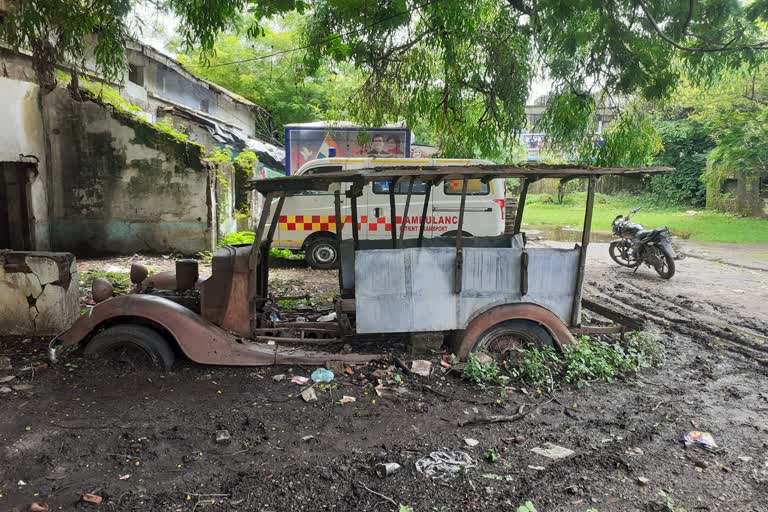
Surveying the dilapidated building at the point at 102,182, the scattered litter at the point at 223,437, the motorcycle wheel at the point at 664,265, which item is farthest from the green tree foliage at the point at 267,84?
the scattered litter at the point at 223,437

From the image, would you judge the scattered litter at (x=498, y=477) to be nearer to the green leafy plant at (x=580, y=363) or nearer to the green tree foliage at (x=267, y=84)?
the green leafy plant at (x=580, y=363)

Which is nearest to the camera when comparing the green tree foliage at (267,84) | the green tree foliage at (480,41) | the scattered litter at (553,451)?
the scattered litter at (553,451)

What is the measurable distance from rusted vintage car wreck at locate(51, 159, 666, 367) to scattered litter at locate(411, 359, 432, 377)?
0.82 ft

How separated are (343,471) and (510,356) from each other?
1940 mm

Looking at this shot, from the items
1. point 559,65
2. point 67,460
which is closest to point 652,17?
point 559,65

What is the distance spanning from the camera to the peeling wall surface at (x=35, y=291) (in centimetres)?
470

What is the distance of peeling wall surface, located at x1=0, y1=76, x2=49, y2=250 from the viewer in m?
7.72

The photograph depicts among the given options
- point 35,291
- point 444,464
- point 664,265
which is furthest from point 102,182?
point 664,265

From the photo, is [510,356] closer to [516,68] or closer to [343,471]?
[343,471]

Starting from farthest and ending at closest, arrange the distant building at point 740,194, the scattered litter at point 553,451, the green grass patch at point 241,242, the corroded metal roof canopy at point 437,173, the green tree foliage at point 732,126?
the distant building at point 740,194, the green tree foliage at point 732,126, the green grass patch at point 241,242, the corroded metal roof canopy at point 437,173, the scattered litter at point 553,451

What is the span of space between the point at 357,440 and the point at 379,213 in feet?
20.5

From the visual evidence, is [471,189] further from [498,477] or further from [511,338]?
[498,477]

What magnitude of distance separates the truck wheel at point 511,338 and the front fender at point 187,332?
1.14 m

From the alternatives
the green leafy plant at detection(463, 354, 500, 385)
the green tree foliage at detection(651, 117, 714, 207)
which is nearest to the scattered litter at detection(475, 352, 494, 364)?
the green leafy plant at detection(463, 354, 500, 385)
